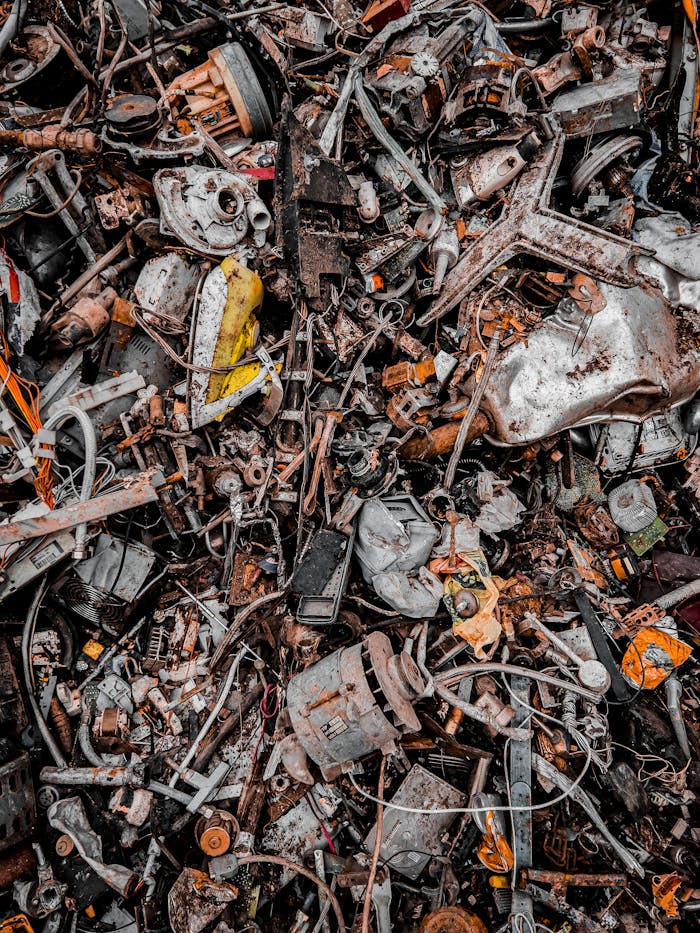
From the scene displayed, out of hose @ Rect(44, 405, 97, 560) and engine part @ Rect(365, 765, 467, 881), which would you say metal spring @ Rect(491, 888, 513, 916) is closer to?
engine part @ Rect(365, 765, 467, 881)

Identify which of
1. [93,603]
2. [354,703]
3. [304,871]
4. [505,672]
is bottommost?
[304,871]

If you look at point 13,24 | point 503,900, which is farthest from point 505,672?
point 13,24

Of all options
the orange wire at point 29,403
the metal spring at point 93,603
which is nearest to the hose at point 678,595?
the metal spring at point 93,603

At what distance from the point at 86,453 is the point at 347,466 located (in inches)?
69.7

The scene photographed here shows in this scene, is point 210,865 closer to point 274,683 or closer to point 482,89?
point 274,683

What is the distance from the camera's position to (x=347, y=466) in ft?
13.2

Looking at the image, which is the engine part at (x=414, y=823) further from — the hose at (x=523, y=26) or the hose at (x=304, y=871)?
the hose at (x=523, y=26)

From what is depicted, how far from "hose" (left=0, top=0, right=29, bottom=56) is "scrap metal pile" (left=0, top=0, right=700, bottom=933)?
25 millimetres

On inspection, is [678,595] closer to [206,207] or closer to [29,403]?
[206,207]

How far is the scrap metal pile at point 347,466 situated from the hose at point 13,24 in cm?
2

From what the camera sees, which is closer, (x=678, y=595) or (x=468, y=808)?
(x=468, y=808)

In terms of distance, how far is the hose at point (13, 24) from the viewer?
4500 mm

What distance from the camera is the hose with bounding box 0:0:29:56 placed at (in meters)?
4.50

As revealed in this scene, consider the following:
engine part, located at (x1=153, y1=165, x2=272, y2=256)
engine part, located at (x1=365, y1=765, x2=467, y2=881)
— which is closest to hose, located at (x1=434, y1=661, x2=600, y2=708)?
engine part, located at (x1=365, y1=765, x2=467, y2=881)
